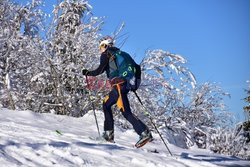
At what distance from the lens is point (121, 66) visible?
5.39 metres

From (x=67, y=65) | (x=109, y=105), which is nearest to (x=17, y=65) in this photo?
(x=67, y=65)

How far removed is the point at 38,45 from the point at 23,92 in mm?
1981

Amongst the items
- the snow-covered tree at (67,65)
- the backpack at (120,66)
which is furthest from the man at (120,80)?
the snow-covered tree at (67,65)

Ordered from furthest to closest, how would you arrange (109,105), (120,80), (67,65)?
(67,65)
(109,105)
(120,80)

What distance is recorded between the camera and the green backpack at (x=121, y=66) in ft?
17.7

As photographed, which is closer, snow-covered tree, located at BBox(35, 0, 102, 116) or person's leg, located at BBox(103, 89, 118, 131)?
person's leg, located at BBox(103, 89, 118, 131)

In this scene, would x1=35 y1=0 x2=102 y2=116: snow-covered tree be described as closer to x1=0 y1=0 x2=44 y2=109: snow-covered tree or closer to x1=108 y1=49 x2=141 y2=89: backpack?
x1=0 y1=0 x2=44 y2=109: snow-covered tree

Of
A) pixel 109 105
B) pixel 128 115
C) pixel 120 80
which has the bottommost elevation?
pixel 128 115

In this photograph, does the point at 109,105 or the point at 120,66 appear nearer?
the point at 120,66

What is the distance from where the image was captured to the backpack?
5.39m

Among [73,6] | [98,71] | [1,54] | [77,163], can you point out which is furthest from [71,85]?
[77,163]

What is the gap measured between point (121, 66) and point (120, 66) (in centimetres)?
2

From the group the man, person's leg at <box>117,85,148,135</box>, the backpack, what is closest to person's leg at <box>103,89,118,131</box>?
the man

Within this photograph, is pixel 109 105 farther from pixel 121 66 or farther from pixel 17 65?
pixel 17 65
